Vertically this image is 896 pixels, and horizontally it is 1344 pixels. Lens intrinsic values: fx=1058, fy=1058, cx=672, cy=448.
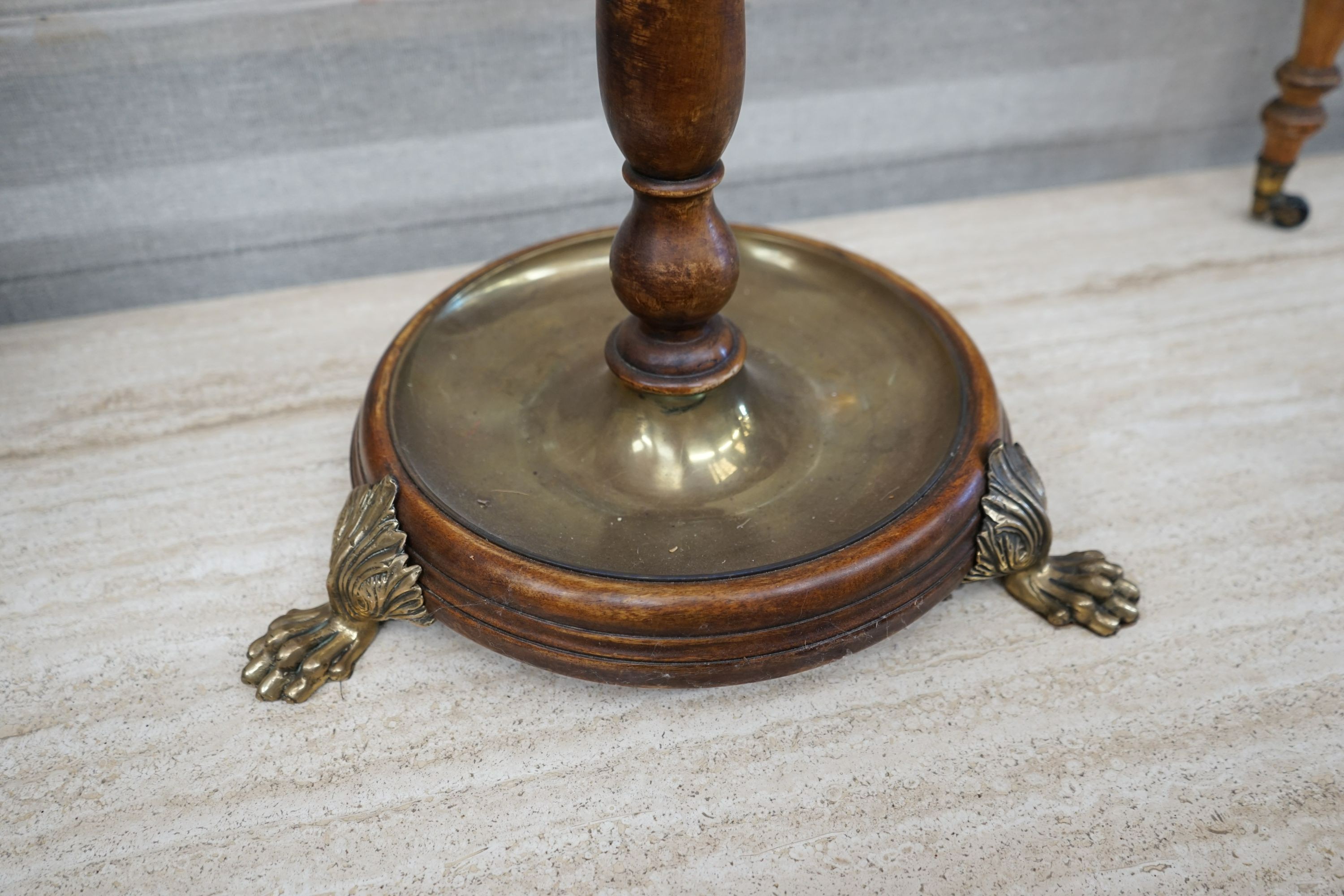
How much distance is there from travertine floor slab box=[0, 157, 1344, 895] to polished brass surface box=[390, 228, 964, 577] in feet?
0.33

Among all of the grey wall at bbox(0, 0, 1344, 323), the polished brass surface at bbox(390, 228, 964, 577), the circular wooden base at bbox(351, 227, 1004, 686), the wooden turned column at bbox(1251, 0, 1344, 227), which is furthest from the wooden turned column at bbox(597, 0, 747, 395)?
the wooden turned column at bbox(1251, 0, 1344, 227)

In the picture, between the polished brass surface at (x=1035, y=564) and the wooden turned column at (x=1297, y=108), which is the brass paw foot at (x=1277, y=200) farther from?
the polished brass surface at (x=1035, y=564)

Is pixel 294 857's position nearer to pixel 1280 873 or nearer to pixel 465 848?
pixel 465 848

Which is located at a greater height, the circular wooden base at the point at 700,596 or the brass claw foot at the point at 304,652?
the circular wooden base at the point at 700,596

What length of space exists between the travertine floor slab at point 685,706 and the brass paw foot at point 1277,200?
25 centimetres

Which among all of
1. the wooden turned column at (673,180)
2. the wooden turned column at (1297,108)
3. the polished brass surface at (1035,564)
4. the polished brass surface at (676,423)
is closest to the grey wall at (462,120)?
the wooden turned column at (1297,108)

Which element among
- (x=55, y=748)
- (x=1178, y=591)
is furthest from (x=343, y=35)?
(x=1178, y=591)

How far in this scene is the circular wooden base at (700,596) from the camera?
58 centimetres

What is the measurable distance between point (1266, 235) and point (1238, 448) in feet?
1.35

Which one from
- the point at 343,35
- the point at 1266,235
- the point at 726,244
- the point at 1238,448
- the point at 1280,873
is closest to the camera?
the point at 1280,873

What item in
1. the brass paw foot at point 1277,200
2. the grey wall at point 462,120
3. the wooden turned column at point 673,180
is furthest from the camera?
the brass paw foot at point 1277,200

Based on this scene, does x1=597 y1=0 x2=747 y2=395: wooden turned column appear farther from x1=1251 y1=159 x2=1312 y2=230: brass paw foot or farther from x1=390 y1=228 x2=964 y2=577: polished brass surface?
x1=1251 y1=159 x2=1312 y2=230: brass paw foot

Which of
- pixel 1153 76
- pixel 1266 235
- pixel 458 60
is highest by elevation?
pixel 458 60

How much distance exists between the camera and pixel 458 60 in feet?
3.38
